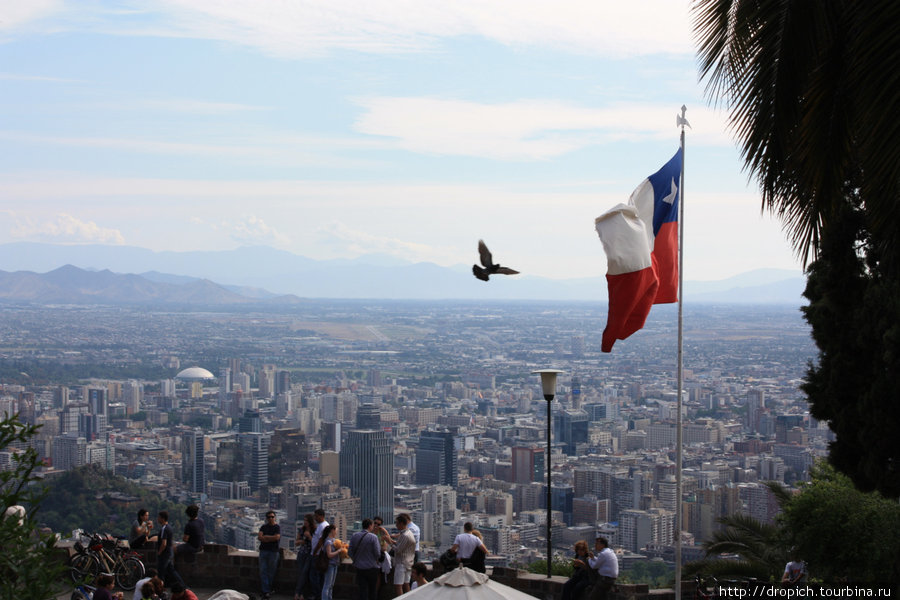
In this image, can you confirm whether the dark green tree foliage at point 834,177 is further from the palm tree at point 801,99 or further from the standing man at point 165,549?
the standing man at point 165,549

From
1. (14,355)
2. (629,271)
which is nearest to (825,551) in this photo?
Answer: (629,271)

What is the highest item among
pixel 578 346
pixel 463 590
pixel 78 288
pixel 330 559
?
pixel 78 288

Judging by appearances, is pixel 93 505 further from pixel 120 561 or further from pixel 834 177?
pixel 834 177

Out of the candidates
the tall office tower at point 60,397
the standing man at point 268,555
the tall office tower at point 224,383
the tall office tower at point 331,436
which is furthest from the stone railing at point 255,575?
the tall office tower at point 224,383

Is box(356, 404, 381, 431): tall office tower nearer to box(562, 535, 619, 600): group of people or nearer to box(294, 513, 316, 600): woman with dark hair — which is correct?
box(294, 513, 316, 600): woman with dark hair

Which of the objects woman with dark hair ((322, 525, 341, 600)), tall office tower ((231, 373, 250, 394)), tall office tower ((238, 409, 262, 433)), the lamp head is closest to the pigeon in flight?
the lamp head

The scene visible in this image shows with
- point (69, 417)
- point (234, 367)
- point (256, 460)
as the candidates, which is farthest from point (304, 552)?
point (234, 367)

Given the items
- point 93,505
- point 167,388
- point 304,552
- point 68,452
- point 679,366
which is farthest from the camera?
point 167,388

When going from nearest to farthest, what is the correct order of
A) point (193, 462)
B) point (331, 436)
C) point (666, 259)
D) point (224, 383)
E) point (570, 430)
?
1. point (666, 259)
2. point (193, 462)
3. point (570, 430)
4. point (331, 436)
5. point (224, 383)
